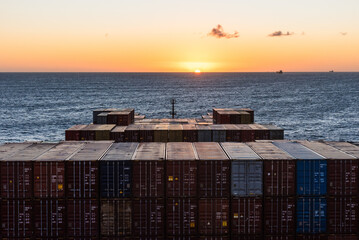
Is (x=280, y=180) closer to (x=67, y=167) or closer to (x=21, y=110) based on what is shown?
(x=67, y=167)

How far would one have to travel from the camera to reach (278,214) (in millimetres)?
27547

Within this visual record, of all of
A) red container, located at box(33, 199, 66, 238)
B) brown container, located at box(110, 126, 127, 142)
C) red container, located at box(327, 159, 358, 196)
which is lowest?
red container, located at box(33, 199, 66, 238)

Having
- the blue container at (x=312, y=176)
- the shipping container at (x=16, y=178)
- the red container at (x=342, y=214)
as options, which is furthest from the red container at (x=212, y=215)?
the shipping container at (x=16, y=178)

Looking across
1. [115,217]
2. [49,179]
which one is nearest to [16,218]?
[49,179]

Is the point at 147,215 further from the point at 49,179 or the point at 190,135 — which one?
the point at 190,135

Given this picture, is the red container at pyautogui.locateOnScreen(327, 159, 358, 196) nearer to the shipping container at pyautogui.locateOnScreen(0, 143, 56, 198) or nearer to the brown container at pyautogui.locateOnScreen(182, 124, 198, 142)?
the shipping container at pyautogui.locateOnScreen(0, 143, 56, 198)

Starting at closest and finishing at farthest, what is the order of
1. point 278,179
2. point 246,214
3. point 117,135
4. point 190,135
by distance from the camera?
point 246,214, point 278,179, point 117,135, point 190,135

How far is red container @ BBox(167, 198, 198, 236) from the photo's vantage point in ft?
89.1

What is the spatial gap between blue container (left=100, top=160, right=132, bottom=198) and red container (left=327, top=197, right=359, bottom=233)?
14.2 metres

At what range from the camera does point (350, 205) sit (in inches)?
1094

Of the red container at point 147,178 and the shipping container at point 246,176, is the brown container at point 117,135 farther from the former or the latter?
the shipping container at point 246,176

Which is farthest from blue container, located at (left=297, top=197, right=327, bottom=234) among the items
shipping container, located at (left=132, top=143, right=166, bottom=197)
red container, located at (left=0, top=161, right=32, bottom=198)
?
red container, located at (left=0, top=161, right=32, bottom=198)

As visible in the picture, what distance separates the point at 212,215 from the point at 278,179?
5.24 metres

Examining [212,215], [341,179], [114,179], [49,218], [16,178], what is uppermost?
[16,178]
